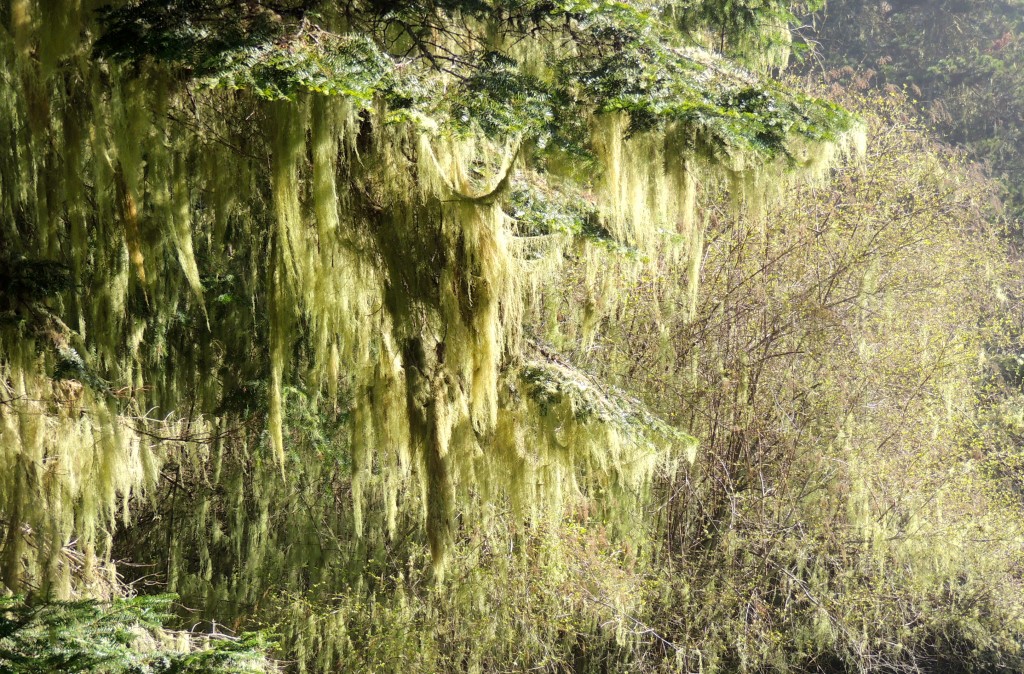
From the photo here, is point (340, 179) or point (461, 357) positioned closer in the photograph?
point (340, 179)

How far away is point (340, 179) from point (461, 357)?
701mm

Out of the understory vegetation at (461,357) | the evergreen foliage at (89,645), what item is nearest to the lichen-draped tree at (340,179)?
the understory vegetation at (461,357)

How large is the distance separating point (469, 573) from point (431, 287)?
17.3 ft

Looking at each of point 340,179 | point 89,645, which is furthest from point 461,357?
point 89,645

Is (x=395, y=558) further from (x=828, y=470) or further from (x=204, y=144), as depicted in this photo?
(x=204, y=144)

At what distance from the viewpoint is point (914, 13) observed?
20.6 m

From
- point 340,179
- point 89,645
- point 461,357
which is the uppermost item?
point 340,179

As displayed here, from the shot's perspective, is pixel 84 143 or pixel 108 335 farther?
pixel 108 335

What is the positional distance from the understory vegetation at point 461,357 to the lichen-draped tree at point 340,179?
15 mm

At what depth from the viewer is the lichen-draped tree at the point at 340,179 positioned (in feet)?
8.77

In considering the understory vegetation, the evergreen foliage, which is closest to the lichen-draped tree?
the understory vegetation

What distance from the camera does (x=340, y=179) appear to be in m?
3.22

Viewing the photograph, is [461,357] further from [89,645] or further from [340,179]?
[89,645]

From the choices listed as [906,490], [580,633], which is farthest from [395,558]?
[906,490]
